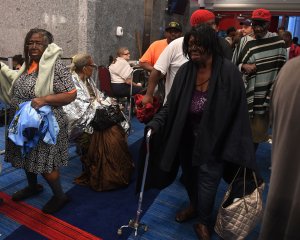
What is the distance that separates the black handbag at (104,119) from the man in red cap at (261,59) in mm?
1275

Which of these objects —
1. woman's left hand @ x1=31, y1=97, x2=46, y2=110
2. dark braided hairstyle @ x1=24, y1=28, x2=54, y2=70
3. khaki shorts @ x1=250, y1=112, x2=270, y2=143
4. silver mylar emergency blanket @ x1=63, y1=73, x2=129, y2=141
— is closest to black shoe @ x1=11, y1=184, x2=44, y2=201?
silver mylar emergency blanket @ x1=63, y1=73, x2=129, y2=141

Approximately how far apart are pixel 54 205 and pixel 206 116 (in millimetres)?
1434

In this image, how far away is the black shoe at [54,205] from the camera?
238 cm

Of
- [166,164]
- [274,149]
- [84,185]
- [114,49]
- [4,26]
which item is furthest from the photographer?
[114,49]

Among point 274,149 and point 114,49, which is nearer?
point 274,149

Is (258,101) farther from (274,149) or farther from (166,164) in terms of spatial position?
(274,149)

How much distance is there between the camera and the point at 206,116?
1.89 metres

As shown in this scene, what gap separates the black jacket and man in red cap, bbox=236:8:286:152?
88 centimetres

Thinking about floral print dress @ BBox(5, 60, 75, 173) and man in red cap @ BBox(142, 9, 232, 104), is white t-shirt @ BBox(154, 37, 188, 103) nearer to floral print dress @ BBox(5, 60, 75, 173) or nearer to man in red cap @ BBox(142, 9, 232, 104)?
man in red cap @ BBox(142, 9, 232, 104)

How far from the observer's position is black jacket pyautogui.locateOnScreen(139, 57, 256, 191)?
1.88 meters

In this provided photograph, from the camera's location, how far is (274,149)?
887 millimetres

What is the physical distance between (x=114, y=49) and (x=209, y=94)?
14.1 feet

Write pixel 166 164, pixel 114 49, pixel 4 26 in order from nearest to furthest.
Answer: pixel 166 164
pixel 4 26
pixel 114 49

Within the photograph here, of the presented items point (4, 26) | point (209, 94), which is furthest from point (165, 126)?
point (4, 26)
